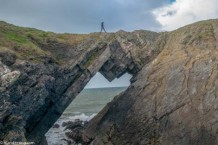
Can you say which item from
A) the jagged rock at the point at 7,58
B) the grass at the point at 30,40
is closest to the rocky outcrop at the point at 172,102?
the grass at the point at 30,40

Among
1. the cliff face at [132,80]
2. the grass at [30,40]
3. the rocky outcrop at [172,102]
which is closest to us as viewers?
the cliff face at [132,80]

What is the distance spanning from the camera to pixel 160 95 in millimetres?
41562

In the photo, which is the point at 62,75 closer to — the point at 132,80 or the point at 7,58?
the point at 7,58

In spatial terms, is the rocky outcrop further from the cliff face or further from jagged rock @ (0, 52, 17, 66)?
jagged rock @ (0, 52, 17, 66)

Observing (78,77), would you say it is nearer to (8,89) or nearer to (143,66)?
(143,66)

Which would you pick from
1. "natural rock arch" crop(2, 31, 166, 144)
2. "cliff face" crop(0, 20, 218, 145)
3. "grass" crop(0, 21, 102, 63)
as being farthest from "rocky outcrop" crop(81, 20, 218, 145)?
"grass" crop(0, 21, 102, 63)

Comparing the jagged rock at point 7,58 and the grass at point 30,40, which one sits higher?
the grass at point 30,40

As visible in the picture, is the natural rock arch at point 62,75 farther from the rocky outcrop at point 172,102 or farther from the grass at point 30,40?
the rocky outcrop at point 172,102

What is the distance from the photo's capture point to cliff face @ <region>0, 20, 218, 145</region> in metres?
36.2

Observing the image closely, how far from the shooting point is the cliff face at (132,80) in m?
36.2

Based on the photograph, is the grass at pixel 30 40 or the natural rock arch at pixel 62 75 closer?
the natural rock arch at pixel 62 75

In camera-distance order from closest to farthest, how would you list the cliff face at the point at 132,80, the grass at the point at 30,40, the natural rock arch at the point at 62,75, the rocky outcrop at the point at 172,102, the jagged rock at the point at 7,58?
the jagged rock at the point at 7,58
the natural rock arch at the point at 62,75
the cliff face at the point at 132,80
the grass at the point at 30,40
the rocky outcrop at the point at 172,102

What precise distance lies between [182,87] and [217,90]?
13.0ft

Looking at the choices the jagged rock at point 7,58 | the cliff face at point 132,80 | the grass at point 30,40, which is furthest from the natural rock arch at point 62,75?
the grass at point 30,40
